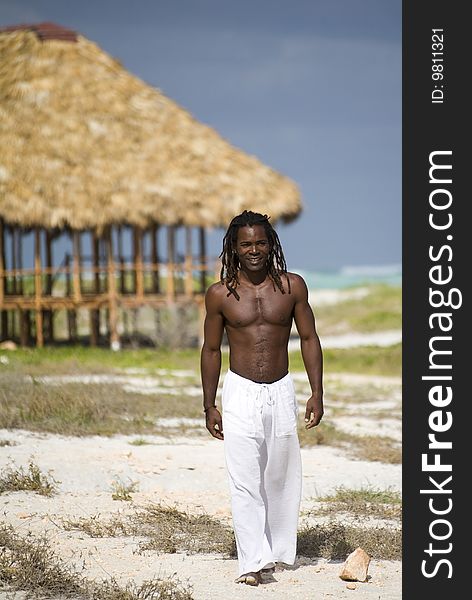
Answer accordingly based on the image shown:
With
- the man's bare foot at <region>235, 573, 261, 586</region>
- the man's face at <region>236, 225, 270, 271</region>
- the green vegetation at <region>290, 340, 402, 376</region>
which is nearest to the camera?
the man's bare foot at <region>235, 573, 261, 586</region>

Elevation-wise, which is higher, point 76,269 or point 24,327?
point 76,269

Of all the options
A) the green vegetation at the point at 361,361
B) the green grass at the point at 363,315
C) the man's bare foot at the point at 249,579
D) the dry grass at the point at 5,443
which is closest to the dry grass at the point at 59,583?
the man's bare foot at the point at 249,579

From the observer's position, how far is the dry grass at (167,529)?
5.79 metres

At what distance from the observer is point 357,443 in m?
9.54

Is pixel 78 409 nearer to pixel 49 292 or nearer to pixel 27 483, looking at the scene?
pixel 27 483

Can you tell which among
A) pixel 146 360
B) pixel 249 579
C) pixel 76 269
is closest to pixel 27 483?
pixel 249 579

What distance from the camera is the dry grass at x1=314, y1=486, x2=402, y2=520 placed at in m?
6.79

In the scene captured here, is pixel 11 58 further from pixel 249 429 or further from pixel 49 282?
pixel 249 429

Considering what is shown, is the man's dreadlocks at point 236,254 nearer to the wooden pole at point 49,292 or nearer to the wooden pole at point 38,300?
the wooden pole at point 38,300

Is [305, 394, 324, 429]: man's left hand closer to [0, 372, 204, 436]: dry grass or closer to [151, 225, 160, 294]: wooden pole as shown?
[0, 372, 204, 436]: dry grass

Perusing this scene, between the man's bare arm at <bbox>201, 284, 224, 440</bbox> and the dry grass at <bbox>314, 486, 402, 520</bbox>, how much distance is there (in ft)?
5.49

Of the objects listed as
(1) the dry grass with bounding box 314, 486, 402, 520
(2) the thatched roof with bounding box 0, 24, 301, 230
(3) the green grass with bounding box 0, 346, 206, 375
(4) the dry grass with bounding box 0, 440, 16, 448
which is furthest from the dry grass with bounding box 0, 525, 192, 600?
(2) the thatched roof with bounding box 0, 24, 301, 230

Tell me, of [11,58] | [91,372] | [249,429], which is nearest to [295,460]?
[249,429]

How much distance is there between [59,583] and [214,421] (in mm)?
1048
